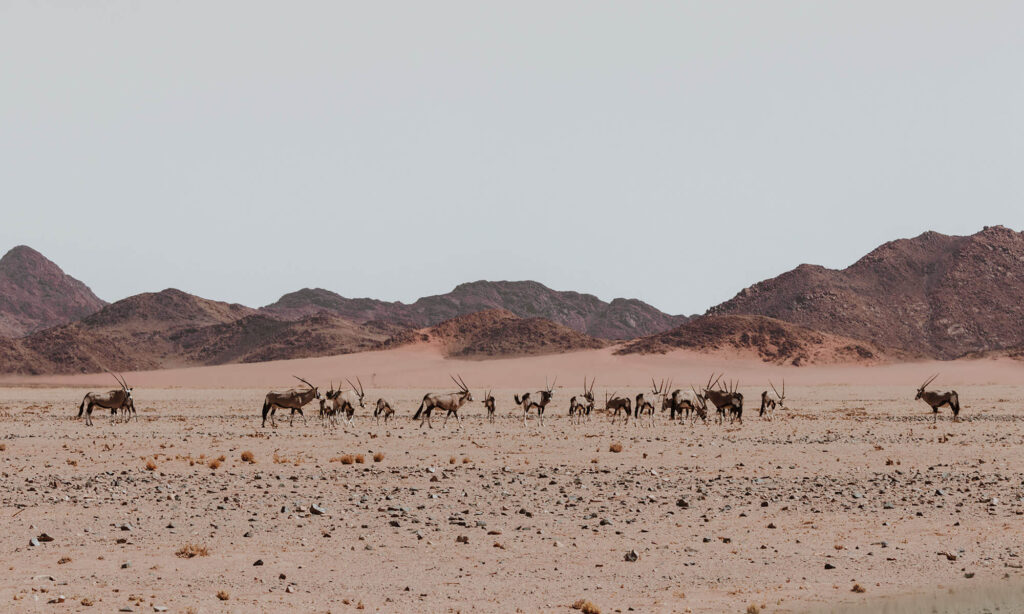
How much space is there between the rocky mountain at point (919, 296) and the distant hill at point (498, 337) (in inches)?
1363

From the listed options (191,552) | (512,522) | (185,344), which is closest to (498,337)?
(185,344)

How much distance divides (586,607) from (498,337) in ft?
453

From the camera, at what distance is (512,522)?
15477mm

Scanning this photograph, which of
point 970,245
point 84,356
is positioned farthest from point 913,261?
point 84,356

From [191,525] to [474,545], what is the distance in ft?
15.1

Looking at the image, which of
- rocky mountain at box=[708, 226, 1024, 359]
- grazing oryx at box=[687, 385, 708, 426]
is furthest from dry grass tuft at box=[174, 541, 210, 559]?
rocky mountain at box=[708, 226, 1024, 359]

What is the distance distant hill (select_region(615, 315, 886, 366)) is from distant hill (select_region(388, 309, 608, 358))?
43.4ft

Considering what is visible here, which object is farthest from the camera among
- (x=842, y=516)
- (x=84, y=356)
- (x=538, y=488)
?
(x=84, y=356)

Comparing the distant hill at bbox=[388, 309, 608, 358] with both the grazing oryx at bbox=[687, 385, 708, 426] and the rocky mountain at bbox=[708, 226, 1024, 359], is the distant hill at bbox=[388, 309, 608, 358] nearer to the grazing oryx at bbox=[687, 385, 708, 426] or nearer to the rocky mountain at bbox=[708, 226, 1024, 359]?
the rocky mountain at bbox=[708, 226, 1024, 359]

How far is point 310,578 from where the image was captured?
12000mm

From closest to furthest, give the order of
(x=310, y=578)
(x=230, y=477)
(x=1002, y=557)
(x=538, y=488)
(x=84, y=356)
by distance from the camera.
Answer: (x=310, y=578)
(x=1002, y=557)
(x=538, y=488)
(x=230, y=477)
(x=84, y=356)

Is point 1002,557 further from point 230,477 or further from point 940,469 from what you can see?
point 230,477

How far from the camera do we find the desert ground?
11.5m

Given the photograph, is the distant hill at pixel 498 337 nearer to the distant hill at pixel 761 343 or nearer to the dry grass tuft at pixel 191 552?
the distant hill at pixel 761 343
